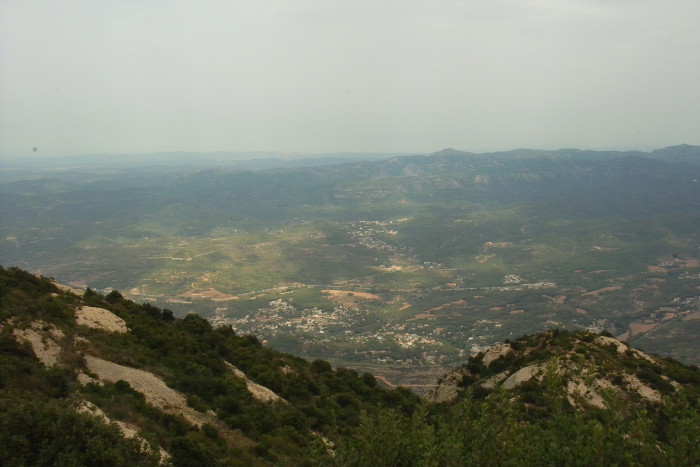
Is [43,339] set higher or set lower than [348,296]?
higher

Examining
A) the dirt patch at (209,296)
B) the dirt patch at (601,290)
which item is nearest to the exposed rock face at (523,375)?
the dirt patch at (209,296)

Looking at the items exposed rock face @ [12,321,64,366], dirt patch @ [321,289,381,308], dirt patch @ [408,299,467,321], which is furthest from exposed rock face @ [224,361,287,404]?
dirt patch @ [321,289,381,308]

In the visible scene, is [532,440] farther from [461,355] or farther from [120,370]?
[461,355]

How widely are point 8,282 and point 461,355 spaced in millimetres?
106657

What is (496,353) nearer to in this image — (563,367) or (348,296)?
(563,367)

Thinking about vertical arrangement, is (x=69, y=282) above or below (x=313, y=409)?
below

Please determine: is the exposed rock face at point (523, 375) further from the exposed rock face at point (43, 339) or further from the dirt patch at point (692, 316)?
the dirt patch at point (692, 316)

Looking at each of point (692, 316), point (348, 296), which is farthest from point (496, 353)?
point (692, 316)

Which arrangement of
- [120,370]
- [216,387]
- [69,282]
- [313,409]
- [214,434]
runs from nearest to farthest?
[214,434] → [120,370] → [216,387] → [313,409] → [69,282]

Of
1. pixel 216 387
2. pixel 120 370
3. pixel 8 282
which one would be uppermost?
pixel 8 282

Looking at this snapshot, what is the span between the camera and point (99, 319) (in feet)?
99.2

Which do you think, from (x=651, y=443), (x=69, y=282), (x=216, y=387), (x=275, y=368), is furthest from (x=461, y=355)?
(x=69, y=282)

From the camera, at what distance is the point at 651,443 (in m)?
13.9

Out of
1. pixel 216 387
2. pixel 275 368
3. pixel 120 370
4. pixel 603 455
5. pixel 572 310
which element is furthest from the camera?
pixel 572 310
